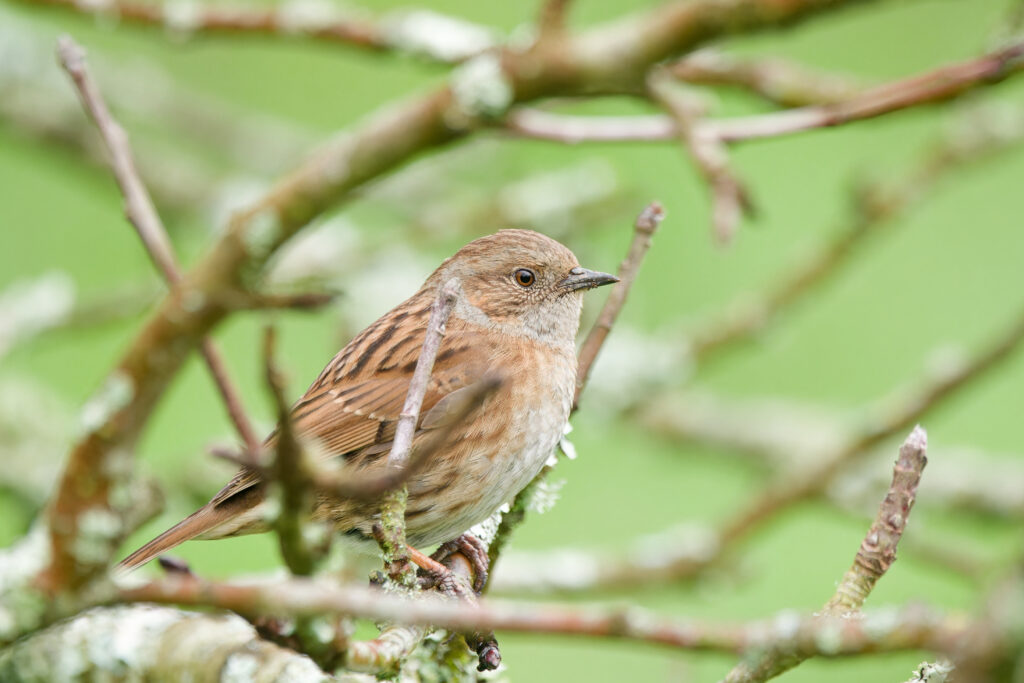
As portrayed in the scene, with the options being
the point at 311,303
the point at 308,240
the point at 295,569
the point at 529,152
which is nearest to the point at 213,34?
the point at 308,240

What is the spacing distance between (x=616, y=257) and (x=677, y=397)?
3.91 feet

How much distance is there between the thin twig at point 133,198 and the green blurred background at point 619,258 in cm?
236

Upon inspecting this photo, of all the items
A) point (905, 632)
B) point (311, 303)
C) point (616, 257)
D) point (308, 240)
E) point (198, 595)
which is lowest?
point (905, 632)

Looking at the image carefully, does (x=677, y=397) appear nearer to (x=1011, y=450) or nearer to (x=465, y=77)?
(x=1011, y=450)

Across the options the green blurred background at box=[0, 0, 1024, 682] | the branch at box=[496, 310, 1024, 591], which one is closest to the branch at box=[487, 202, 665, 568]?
the branch at box=[496, 310, 1024, 591]

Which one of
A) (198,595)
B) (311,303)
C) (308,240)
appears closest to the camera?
(198,595)

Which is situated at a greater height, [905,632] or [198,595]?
[198,595]

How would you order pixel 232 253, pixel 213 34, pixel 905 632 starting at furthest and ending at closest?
pixel 213 34 → pixel 232 253 → pixel 905 632

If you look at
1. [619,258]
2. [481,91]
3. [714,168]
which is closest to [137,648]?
[481,91]

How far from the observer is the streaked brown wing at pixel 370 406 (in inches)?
127

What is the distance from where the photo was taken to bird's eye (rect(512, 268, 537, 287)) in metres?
3.70

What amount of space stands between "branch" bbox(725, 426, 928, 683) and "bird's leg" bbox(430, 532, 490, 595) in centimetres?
100

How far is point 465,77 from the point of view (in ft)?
8.07

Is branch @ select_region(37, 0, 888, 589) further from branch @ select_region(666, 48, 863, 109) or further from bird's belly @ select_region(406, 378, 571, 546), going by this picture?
branch @ select_region(666, 48, 863, 109)
